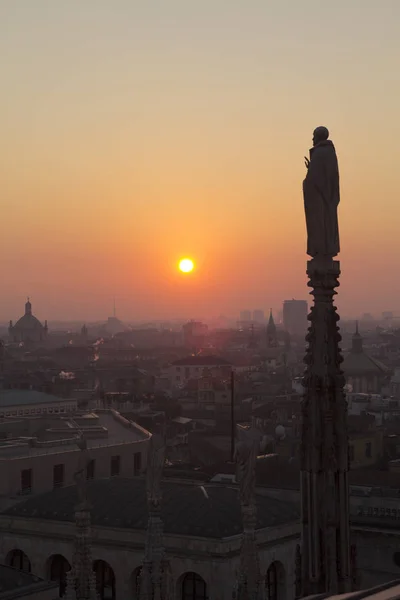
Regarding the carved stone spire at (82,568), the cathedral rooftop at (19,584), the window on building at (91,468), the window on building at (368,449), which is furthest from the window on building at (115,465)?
the carved stone spire at (82,568)

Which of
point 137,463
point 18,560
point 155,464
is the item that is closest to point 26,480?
point 137,463

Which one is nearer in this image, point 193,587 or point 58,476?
point 193,587

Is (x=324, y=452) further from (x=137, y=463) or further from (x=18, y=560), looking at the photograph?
(x=137, y=463)

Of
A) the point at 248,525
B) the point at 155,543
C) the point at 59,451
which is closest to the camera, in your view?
the point at 248,525

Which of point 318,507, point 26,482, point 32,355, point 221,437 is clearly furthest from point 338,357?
point 32,355

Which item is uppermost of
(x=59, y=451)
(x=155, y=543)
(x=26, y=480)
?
(x=155, y=543)

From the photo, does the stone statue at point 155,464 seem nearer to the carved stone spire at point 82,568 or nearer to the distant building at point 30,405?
the carved stone spire at point 82,568
